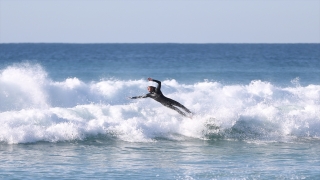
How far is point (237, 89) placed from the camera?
2594cm

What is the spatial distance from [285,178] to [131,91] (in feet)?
49.2

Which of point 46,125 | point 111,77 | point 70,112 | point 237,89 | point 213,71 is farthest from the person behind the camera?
point 213,71

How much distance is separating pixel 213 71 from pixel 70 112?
24.0m

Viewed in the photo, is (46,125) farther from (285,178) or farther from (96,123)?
(285,178)

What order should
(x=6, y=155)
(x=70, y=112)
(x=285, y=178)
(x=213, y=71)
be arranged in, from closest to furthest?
(x=285, y=178) < (x=6, y=155) < (x=70, y=112) < (x=213, y=71)

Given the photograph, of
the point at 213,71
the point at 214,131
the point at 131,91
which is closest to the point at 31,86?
the point at 131,91

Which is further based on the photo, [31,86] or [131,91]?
[131,91]

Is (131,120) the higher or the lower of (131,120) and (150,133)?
the higher

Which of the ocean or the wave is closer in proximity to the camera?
the ocean

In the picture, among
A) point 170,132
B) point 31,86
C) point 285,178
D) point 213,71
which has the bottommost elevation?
point 285,178

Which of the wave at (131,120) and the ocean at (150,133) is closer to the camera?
the ocean at (150,133)

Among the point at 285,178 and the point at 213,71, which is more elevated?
the point at 213,71

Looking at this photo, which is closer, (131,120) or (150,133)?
(150,133)

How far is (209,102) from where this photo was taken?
81.8 feet
